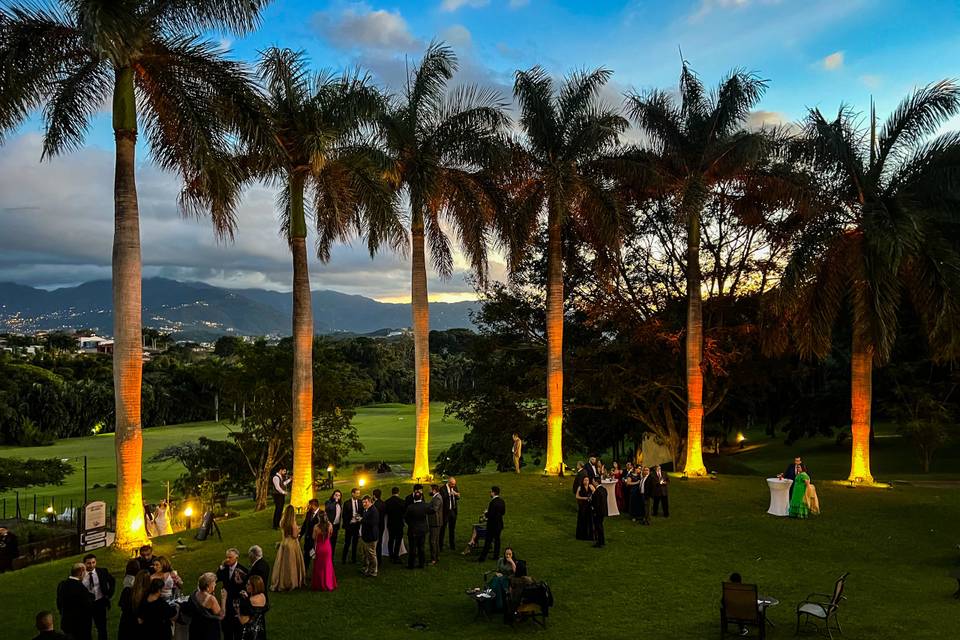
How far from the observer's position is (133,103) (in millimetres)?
17156

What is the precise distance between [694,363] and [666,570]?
13351 millimetres

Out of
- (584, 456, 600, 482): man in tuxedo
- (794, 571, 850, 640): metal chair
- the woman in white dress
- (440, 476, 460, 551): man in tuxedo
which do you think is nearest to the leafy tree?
the woman in white dress

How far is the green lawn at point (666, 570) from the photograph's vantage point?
12.2m

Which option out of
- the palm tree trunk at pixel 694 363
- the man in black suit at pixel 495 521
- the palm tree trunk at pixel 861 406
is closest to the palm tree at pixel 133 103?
the man in black suit at pixel 495 521

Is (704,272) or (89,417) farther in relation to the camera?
(89,417)

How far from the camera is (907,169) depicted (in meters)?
24.5

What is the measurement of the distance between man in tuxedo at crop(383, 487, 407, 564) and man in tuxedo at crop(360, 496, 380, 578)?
1.82ft

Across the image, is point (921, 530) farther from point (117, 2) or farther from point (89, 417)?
point (89, 417)

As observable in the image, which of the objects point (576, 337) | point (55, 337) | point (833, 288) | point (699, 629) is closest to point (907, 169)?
point (833, 288)

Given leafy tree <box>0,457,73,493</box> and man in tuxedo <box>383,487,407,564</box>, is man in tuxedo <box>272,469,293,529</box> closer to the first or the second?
man in tuxedo <box>383,487,407,564</box>

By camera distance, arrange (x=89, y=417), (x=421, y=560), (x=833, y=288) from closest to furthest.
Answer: (x=421, y=560)
(x=833, y=288)
(x=89, y=417)

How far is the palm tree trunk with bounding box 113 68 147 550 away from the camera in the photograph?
16.6 metres

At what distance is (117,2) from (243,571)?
38.3 feet

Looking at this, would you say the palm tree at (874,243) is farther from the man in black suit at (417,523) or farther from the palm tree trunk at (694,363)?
the man in black suit at (417,523)
